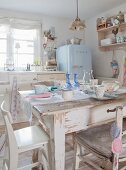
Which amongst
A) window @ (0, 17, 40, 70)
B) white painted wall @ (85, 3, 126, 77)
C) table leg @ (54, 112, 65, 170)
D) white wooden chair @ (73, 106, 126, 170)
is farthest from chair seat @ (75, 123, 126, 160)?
window @ (0, 17, 40, 70)

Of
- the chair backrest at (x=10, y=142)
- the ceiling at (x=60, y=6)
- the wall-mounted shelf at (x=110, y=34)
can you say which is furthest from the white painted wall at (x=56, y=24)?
the chair backrest at (x=10, y=142)

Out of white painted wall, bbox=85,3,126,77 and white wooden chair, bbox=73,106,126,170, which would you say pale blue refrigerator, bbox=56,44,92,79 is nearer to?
white painted wall, bbox=85,3,126,77

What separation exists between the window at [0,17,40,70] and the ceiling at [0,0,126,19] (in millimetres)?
423

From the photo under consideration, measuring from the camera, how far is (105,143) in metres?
1.35

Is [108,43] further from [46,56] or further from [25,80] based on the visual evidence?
[25,80]

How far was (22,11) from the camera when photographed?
4.11m

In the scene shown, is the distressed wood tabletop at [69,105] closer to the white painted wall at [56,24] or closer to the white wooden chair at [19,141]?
the white wooden chair at [19,141]

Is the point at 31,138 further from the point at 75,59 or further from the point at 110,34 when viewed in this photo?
the point at 110,34

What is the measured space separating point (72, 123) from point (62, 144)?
A: 0.54 feet

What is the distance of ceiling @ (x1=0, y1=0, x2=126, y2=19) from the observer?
11.5 feet

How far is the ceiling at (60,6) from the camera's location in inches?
138

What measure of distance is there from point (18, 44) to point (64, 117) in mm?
3350

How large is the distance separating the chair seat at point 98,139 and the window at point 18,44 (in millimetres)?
3085

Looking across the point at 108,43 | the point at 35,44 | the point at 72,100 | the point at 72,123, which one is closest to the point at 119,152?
the point at 72,123
